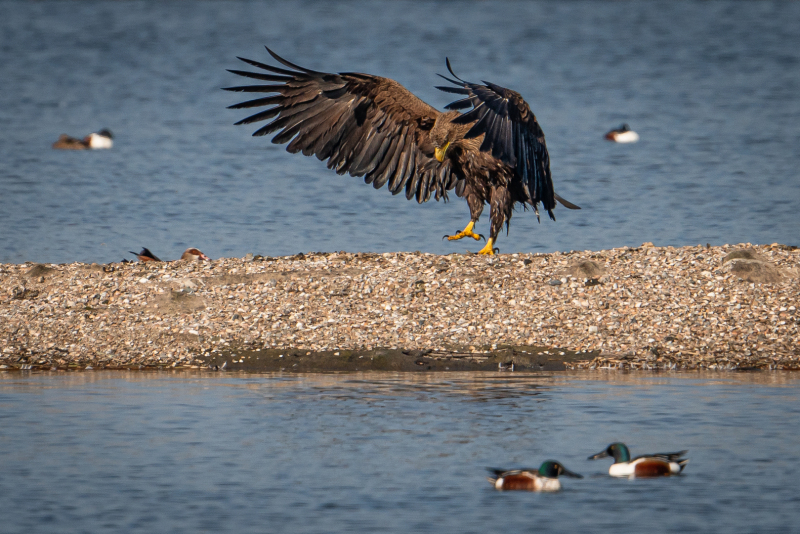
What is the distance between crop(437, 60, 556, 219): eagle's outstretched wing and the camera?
973 cm

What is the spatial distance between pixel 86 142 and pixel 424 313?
Answer: 61.2 ft

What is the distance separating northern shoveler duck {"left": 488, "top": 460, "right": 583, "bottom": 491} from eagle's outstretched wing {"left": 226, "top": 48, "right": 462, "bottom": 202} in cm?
639

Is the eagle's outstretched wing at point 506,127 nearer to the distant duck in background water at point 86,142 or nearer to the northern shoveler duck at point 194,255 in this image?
the northern shoveler duck at point 194,255

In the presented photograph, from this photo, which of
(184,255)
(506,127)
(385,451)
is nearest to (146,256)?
(184,255)

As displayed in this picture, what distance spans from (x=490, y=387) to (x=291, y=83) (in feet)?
15.7

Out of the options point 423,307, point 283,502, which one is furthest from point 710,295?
point 283,502

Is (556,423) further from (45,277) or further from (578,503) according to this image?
(45,277)

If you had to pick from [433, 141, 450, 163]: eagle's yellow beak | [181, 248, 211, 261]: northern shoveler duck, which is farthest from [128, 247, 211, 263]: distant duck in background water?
[433, 141, 450, 163]: eagle's yellow beak

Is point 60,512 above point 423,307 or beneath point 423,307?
beneath

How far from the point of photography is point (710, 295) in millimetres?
10961

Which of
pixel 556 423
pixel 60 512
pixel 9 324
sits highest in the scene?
pixel 9 324

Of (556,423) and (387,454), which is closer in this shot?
(387,454)

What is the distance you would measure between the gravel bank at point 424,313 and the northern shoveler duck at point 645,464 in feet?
12.1

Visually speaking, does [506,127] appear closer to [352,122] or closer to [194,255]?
[352,122]
